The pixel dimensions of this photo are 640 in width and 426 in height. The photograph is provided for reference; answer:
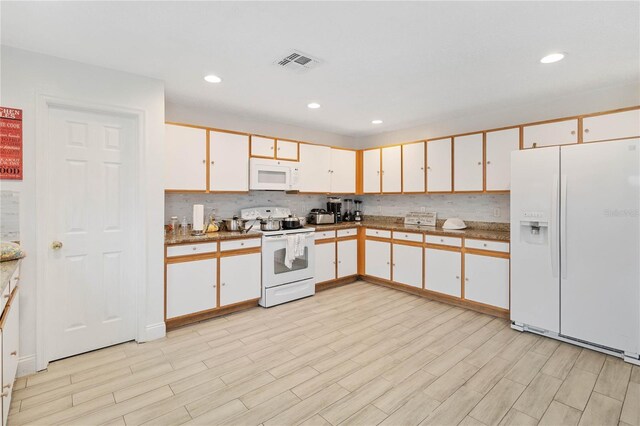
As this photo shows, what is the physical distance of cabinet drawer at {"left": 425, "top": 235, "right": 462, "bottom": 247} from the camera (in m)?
3.85

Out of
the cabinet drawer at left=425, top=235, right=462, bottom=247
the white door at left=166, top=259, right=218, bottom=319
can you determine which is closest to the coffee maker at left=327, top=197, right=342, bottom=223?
the cabinet drawer at left=425, top=235, right=462, bottom=247

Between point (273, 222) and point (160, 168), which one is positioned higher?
point (160, 168)

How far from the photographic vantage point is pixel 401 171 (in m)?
4.79

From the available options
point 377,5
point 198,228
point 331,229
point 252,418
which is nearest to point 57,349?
point 198,228

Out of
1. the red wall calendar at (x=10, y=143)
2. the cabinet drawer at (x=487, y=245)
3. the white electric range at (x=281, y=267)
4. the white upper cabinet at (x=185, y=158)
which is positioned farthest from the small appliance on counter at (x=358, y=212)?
the red wall calendar at (x=10, y=143)

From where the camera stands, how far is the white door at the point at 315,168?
185 inches

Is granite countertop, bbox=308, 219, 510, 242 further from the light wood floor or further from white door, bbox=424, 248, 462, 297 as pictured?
the light wood floor

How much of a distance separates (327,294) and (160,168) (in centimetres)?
266

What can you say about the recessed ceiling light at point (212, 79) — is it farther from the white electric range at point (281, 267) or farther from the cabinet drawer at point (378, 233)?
the cabinet drawer at point (378, 233)

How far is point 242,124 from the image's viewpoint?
4.39 meters

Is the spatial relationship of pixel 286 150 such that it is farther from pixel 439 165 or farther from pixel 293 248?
pixel 439 165

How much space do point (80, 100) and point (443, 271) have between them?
13.6 feet

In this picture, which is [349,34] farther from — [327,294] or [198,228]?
[327,294]

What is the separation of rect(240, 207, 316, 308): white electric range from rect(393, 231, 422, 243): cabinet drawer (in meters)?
1.20
